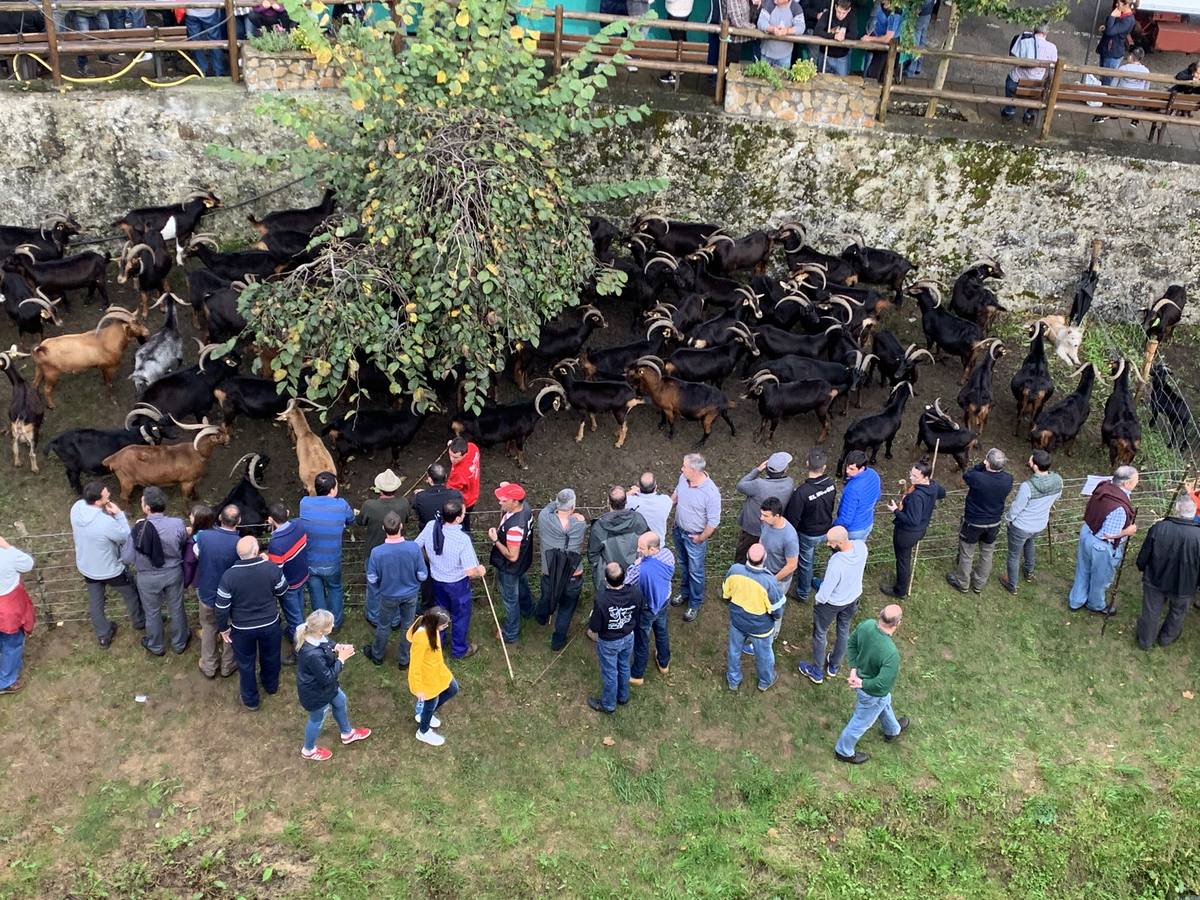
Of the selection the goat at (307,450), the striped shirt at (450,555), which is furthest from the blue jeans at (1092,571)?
the goat at (307,450)

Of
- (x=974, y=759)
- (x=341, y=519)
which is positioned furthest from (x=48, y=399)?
(x=974, y=759)

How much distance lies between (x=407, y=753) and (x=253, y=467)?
14.8ft

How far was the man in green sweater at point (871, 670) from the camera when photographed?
31.5 ft

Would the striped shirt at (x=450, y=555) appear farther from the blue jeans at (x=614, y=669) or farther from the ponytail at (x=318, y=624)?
the ponytail at (x=318, y=624)

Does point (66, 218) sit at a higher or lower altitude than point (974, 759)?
higher

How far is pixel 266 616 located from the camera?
10031 mm

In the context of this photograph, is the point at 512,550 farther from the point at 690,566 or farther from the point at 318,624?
the point at 318,624

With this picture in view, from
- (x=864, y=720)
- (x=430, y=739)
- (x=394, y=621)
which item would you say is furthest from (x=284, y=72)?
(x=864, y=720)

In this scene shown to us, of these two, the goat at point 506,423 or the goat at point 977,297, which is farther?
the goat at point 977,297

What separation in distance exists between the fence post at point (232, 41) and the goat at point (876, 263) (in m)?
10.2

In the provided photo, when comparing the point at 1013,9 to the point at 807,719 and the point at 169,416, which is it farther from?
the point at 169,416

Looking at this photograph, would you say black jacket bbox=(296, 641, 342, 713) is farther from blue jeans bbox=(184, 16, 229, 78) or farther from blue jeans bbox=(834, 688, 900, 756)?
blue jeans bbox=(184, 16, 229, 78)

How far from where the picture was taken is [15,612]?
10305 mm

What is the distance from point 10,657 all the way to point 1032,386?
13.2 metres
